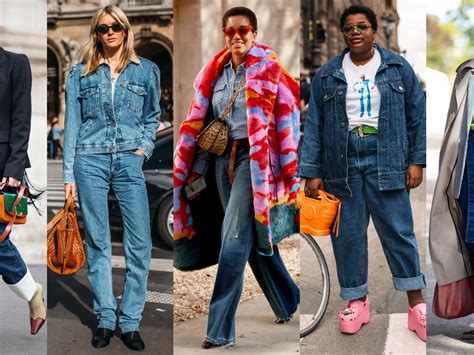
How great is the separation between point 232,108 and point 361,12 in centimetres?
107

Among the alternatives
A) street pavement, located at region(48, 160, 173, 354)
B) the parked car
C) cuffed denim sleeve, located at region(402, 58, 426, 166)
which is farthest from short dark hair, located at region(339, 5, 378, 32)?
street pavement, located at region(48, 160, 173, 354)

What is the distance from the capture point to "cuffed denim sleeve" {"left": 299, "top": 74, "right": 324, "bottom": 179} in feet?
19.7

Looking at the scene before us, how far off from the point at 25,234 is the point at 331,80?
2446 mm

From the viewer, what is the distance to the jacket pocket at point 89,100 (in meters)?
6.11

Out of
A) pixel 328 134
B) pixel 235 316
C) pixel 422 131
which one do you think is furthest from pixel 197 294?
pixel 422 131

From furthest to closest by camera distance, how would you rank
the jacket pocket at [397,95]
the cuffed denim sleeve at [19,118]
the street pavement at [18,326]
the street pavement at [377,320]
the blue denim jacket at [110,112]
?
the street pavement at [18,326] < the cuffed denim sleeve at [19,118] < the blue denim jacket at [110,112] < the street pavement at [377,320] < the jacket pocket at [397,95]

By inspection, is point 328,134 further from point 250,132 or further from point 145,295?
point 145,295

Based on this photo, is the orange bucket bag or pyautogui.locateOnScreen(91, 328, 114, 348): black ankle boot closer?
the orange bucket bag

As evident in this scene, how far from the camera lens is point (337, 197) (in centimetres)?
600

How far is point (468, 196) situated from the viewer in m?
6.01

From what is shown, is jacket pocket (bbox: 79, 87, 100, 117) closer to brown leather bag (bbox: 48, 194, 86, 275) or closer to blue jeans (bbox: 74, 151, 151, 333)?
blue jeans (bbox: 74, 151, 151, 333)

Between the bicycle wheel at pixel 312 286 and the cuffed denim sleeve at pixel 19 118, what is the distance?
79.5 inches

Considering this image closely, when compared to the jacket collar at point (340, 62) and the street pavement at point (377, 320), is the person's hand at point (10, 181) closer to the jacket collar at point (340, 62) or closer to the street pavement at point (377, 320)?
the street pavement at point (377, 320)

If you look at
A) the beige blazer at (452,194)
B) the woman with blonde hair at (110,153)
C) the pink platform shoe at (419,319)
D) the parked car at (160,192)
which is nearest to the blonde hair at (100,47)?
the woman with blonde hair at (110,153)
